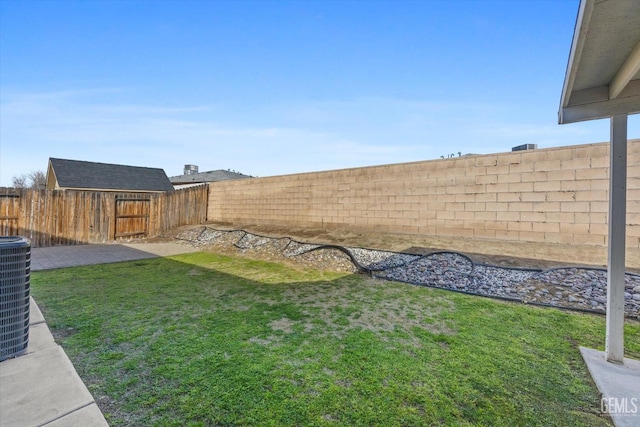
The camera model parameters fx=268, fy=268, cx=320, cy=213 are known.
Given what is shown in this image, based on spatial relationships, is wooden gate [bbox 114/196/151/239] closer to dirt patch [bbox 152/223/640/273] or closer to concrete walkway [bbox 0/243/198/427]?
dirt patch [bbox 152/223/640/273]

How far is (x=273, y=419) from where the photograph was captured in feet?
5.09

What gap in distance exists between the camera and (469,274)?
488 cm

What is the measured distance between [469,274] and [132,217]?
39.9 feet

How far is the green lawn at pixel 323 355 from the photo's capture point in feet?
5.43

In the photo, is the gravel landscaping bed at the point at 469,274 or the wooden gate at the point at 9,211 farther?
the wooden gate at the point at 9,211

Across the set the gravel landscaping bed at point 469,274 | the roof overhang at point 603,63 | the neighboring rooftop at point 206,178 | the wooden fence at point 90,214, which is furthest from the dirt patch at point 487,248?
the neighboring rooftop at point 206,178

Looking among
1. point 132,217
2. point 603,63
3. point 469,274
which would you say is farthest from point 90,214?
point 603,63

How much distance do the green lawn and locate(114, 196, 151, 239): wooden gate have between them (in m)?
7.23

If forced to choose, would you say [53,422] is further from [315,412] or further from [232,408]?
[315,412]

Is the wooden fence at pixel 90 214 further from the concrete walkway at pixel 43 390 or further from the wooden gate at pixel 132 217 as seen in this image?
the concrete walkway at pixel 43 390

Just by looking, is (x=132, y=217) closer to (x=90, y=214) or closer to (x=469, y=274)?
(x=90, y=214)

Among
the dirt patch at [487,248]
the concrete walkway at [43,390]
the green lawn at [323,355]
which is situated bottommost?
the green lawn at [323,355]

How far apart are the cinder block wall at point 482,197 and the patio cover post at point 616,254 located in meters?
3.84

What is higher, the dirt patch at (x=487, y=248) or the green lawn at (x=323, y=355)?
the dirt patch at (x=487, y=248)
